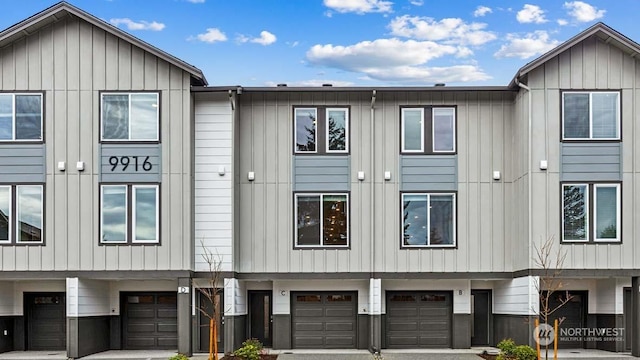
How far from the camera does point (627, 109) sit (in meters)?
19.5

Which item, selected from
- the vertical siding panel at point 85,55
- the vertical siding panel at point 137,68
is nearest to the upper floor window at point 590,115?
the vertical siding panel at point 137,68

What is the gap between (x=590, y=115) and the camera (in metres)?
19.5

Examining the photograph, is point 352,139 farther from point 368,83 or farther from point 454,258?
point 454,258

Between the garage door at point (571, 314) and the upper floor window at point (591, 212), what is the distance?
7.89 ft

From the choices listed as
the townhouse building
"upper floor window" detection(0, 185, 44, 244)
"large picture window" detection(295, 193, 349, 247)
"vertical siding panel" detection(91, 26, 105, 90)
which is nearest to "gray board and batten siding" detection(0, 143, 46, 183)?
the townhouse building

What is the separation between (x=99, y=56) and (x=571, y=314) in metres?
14.9

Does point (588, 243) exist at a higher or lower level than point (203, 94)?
lower

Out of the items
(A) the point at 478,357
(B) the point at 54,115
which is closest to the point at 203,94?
(B) the point at 54,115

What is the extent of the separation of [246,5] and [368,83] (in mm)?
4994

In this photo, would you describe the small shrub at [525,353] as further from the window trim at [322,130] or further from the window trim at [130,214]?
the window trim at [130,214]

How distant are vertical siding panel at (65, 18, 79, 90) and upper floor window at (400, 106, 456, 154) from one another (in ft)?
29.1

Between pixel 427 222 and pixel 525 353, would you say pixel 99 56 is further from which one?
pixel 525 353

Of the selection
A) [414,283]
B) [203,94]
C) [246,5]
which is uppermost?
[246,5]

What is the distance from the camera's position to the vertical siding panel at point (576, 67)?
1953cm
